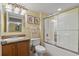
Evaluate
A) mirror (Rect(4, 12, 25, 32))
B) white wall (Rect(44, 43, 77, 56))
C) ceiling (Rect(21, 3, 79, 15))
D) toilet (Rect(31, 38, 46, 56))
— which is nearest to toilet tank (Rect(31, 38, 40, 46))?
toilet (Rect(31, 38, 46, 56))

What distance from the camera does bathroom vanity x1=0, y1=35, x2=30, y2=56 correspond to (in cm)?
126

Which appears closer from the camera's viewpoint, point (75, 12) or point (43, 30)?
point (75, 12)

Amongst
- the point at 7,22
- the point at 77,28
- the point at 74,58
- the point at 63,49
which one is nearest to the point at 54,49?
the point at 63,49

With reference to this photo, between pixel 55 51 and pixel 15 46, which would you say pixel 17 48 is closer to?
pixel 15 46

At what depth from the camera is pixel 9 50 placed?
4.26ft

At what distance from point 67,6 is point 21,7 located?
65 cm

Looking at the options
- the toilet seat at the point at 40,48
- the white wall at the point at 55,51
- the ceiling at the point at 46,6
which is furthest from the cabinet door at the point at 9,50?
the ceiling at the point at 46,6

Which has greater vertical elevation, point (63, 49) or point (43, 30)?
point (43, 30)

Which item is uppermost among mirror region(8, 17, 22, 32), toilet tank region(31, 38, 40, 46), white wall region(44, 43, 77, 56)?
mirror region(8, 17, 22, 32)

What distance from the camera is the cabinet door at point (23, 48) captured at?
1349mm

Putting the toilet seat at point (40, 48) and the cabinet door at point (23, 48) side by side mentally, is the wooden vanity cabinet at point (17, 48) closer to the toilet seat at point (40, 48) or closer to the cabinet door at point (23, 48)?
the cabinet door at point (23, 48)

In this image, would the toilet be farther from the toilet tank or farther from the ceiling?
the ceiling

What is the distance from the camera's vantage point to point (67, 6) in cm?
132

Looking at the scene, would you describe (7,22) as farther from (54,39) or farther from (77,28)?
(77,28)
